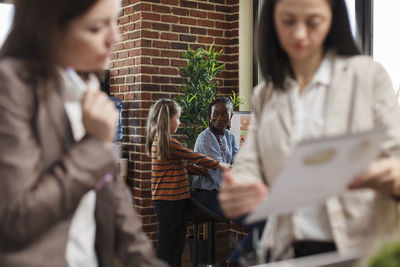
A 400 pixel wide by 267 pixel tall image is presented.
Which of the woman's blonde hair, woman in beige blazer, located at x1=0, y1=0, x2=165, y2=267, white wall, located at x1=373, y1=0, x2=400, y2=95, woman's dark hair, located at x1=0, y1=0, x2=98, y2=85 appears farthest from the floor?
woman's dark hair, located at x1=0, y1=0, x2=98, y2=85

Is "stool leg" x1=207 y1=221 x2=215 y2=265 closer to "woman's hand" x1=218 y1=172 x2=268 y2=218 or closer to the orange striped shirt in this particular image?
the orange striped shirt

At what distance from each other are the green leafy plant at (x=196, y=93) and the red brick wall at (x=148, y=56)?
254mm

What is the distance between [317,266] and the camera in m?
0.76

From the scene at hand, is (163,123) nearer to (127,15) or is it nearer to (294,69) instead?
(127,15)

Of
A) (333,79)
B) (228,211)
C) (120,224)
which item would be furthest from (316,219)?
(120,224)

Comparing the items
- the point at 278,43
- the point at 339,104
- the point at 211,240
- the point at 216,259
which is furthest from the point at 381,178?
the point at 216,259

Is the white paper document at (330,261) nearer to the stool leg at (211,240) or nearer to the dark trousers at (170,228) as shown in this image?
the dark trousers at (170,228)

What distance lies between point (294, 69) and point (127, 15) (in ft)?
13.3

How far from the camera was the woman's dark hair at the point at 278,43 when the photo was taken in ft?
3.72

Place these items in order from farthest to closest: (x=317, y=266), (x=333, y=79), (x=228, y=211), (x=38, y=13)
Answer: (x=333, y=79) < (x=228, y=211) < (x=38, y=13) < (x=317, y=266)

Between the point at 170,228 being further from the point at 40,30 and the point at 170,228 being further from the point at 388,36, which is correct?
the point at 40,30

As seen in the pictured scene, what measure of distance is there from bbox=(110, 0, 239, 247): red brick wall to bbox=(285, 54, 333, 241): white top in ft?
12.3

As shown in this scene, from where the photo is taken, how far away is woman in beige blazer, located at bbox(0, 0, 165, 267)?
31.3 inches

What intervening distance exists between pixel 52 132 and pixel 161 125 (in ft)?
10.2
